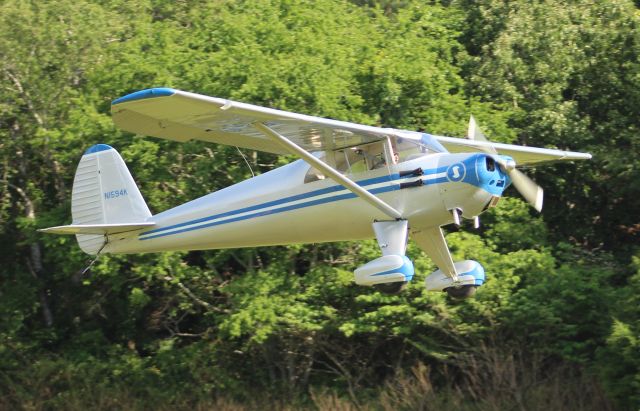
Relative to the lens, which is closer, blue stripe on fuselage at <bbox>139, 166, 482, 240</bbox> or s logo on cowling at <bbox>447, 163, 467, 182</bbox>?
s logo on cowling at <bbox>447, 163, 467, 182</bbox>

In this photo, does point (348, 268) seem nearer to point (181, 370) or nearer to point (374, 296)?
point (374, 296)

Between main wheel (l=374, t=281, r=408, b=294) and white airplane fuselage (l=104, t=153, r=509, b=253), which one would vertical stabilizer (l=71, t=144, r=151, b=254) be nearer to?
white airplane fuselage (l=104, t=153, r=509, b=253)

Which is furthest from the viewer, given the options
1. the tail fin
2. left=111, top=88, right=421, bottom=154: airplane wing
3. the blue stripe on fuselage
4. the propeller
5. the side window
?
the tail fin

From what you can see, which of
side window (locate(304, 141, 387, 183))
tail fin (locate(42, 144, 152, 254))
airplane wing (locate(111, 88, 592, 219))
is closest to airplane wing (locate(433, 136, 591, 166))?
airplane wing (locate(111, 88, 592, 219))

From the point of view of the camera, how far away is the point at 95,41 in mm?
19562

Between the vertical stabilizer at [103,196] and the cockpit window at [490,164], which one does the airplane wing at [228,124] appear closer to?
the cockpit window at [490,164]

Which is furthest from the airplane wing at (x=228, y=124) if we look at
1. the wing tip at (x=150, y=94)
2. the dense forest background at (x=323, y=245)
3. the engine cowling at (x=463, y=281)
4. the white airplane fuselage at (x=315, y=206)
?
the dense forest background at (x=323, y=245)

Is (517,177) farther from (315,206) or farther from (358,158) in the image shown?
(315,206)

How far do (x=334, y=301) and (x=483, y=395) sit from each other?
2.73m

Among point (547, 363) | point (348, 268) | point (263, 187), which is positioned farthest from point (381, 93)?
point (263, 187)

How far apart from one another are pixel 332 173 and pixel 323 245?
627 cm

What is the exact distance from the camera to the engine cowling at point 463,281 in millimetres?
11586

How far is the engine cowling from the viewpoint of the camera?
38.0 feet

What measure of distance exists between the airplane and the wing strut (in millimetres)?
12
